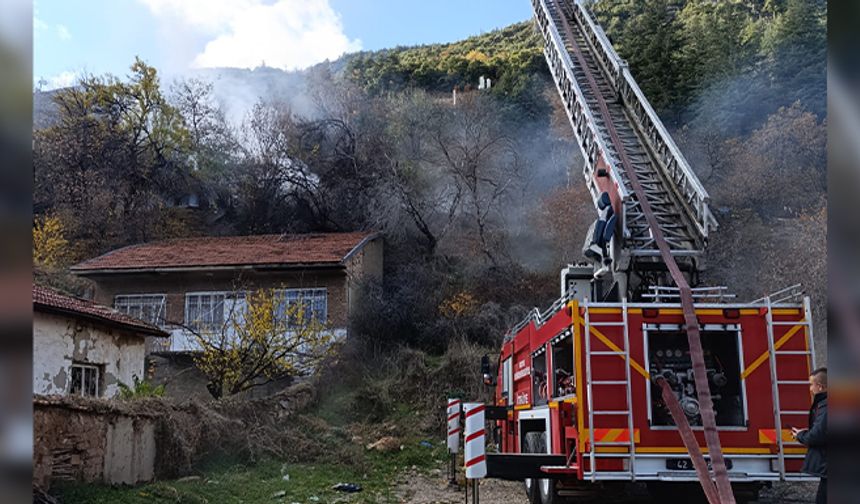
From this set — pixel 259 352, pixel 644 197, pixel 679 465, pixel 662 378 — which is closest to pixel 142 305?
pixel 259 352

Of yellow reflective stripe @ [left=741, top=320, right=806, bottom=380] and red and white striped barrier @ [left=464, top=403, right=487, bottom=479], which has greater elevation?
yellow reflective stripe @ [left=741, top=320, right=806, bottom=380]

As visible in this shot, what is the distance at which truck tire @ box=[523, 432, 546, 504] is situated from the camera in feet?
31.9

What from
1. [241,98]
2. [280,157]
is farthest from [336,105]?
[241,98]

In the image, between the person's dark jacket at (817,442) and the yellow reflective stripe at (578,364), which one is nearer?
the person's dark jacket at (817,442)

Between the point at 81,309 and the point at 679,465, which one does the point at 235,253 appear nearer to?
the point at 81,309

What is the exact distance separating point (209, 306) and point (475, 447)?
2002cm

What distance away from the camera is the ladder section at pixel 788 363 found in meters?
7.79

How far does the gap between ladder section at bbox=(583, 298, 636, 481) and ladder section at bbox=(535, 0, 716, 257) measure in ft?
5.98

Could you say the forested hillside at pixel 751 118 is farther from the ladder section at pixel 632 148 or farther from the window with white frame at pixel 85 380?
the window with white frame at pixel 85 380

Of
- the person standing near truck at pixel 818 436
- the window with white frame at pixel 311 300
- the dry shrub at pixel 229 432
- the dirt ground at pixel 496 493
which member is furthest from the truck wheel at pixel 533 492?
the window with white frame at pixel 311 300

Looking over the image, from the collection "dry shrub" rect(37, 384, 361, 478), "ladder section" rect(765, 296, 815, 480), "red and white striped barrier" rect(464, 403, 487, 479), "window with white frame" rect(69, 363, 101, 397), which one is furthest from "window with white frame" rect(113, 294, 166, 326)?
"ladder section" rect(765, 296, 815, 480)

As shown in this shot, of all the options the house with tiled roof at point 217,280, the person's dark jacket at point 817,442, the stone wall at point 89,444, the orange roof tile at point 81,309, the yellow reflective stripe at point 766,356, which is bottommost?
the stone wall at point 89,444

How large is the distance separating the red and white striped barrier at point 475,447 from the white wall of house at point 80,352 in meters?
11.7

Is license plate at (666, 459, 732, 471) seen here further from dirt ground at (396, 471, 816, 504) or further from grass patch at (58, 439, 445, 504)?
grass patch at (58, 439, 445, 504)
